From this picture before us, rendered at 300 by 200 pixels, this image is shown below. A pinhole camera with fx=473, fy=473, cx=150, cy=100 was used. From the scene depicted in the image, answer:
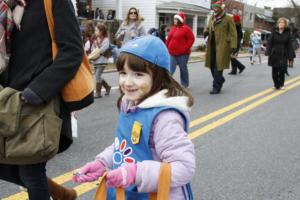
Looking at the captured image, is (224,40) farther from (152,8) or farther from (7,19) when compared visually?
(152,8)

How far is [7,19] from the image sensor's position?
2.42 metres

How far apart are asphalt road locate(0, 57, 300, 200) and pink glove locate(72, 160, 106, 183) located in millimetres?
1533

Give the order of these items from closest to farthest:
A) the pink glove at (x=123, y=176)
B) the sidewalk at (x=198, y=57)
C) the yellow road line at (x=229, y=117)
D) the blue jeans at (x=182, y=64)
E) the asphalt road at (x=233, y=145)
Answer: the pink glove at (x=123, y=176), the asphalt road at (x=233, y=145), the yellow road line at (x=229, y=117), the blue jeans at (x=182, y=64), the sidewalk at (x=198, y=57)

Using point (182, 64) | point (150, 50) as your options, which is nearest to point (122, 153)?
point (150, 50)

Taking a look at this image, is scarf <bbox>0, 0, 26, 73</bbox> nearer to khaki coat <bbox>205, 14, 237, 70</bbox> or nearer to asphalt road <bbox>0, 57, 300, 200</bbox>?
asphalt road <bbox>0, 57, 300, 200</bbox>

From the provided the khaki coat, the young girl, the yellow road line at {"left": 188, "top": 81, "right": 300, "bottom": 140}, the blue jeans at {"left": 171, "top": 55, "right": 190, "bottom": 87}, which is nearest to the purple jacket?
the young girl

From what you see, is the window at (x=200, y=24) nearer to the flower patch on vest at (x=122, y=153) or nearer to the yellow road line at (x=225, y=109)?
the yellow road line at (x=225, y=109)

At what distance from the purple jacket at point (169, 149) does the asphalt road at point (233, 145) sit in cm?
183

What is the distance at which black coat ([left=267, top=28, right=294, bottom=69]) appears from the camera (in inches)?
401

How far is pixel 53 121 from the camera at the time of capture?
2.42 meters

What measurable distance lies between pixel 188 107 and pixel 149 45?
1.04ft

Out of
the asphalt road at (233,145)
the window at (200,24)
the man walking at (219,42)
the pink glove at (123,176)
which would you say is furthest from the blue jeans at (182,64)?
the window at (200,24)

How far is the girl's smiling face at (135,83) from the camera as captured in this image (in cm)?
206

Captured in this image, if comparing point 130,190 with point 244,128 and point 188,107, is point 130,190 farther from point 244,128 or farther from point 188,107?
point 244,128
